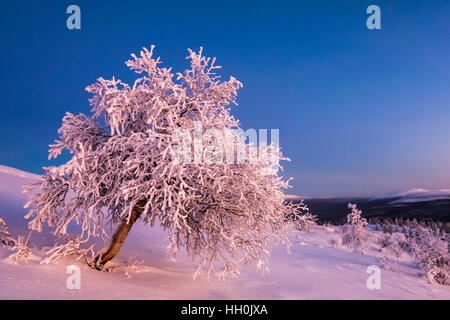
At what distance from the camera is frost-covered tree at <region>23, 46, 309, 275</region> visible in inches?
260

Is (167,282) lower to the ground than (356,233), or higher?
higher

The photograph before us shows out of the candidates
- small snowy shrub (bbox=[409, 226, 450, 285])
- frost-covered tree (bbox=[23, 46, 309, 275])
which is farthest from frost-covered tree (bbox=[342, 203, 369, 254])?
frost-covered tree (bbox=[23, 46, 309, 275])

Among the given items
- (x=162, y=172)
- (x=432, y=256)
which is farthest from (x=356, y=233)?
(x=162, y=172)

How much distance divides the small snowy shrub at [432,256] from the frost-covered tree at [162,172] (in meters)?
12.6

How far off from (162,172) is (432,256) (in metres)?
18.0

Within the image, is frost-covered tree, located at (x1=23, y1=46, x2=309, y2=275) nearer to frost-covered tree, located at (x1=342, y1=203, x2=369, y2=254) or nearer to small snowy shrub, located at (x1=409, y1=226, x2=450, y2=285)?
small snowy shrub, located at (x1=409, y1=226, x2=450, y2=285)

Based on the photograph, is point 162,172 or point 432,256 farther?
point 432,256

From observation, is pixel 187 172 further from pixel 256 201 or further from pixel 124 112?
pixel 124 112

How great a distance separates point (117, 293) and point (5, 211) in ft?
32.2

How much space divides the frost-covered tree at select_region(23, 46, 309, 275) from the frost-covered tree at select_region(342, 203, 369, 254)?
70.6 ft

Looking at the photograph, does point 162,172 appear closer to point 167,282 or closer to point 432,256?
point 167,282

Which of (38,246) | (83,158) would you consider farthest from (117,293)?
(38,246)

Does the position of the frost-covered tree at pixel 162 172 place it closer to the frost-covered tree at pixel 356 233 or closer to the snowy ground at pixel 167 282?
the snowy ground at pixel 167 282

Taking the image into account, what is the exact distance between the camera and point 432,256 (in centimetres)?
1664
